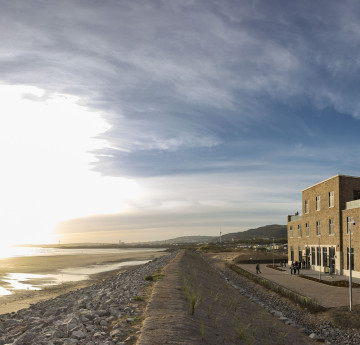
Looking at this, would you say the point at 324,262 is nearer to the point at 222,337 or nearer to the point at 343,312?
the point at 343,312

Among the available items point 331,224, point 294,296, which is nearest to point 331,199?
point 331,224

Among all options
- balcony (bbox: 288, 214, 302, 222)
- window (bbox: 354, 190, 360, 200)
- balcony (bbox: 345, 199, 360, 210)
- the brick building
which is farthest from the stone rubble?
balcony (bbox: 288, 214, 302, 222)

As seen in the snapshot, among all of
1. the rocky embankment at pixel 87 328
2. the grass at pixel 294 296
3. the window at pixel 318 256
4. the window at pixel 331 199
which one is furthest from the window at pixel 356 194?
the rocky embankment at pixel 87 328

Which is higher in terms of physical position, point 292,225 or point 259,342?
point 292,225

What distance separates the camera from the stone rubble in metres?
17.1

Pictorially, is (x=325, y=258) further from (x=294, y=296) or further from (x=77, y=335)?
(x=77, y=335)

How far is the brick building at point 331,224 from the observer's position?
3897 centimetres

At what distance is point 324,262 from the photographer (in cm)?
4578

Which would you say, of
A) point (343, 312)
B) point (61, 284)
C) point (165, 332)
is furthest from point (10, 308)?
point (343, 312)

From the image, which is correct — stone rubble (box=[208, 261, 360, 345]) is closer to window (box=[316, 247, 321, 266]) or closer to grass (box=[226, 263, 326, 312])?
grass (box=[226, 263, 326, 312])

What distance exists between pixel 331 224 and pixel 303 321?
26.7 m

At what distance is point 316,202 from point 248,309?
31538 millimetres

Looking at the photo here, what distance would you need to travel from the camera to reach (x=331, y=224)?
4434 centimetres

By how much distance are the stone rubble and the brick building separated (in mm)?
12609
